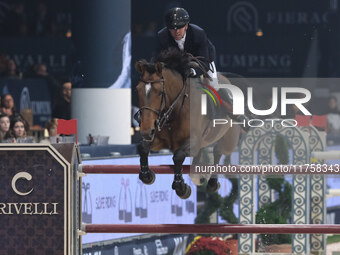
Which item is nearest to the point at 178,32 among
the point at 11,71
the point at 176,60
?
the point at 176,60

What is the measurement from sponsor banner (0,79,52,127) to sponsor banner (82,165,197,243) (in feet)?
13.0

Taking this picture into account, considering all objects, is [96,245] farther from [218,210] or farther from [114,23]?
[114,23]

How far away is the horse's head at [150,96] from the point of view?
23.6 feet

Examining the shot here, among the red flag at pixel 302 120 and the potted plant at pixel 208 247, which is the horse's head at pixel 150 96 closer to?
the red flag at pixel 302 120

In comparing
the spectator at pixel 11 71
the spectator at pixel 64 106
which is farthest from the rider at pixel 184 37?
the spectator at pixel 11 71

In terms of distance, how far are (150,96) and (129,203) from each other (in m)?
3.51

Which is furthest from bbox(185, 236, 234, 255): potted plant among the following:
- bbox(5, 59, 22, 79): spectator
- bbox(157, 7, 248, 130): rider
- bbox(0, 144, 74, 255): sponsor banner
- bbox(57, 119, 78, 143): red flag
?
bbox(5, 59, 22, 79): spectator

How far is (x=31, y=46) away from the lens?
17844 mm

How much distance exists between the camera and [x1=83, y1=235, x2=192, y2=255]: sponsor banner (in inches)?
401

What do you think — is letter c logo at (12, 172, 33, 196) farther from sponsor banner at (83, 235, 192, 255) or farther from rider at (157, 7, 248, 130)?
sponsor banner at (83, 235, 192, 255)

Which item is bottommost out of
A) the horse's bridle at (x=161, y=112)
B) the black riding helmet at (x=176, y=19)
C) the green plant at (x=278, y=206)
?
the green plant at (x=278, y=206)

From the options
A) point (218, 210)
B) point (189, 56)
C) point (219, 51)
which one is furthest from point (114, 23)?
point (219, 51)

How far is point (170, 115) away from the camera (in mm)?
7617

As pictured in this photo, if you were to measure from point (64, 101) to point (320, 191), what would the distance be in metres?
3.35
